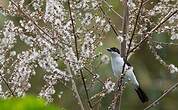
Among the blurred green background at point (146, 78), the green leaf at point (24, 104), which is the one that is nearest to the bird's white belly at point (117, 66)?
the blurred green background at point (146, 78)

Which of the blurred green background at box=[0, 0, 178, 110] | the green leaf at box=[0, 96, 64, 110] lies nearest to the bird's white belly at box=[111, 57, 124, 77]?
the blurred green background at box=[0, 0, 178, 110]

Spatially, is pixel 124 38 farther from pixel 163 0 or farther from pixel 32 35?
pixel 32 35

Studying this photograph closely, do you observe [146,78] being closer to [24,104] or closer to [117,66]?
[117,66]

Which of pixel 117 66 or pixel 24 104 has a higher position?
pixel 24 104

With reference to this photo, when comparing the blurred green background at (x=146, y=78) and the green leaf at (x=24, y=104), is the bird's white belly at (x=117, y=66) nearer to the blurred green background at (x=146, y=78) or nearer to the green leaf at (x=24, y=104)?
the blurred green background at (x=146, y=78)

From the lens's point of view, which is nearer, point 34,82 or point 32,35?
point 32,35

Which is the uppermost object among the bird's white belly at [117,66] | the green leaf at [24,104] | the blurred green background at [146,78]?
the green leaf at [24,104]

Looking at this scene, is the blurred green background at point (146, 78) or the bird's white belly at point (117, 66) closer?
the bird's white belly at point (117, 66)

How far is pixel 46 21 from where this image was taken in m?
3.09

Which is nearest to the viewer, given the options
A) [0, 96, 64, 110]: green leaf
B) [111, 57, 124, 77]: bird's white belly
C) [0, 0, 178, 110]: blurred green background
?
[0, 96, 64, 110]: green leaf

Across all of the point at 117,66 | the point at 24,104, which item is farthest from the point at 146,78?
the point at 24,104

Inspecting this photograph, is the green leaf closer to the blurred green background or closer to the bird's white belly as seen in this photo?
the bird's white belly

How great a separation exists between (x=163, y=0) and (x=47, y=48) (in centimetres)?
81

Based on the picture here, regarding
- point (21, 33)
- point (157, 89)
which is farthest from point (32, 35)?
point (157, 89)
